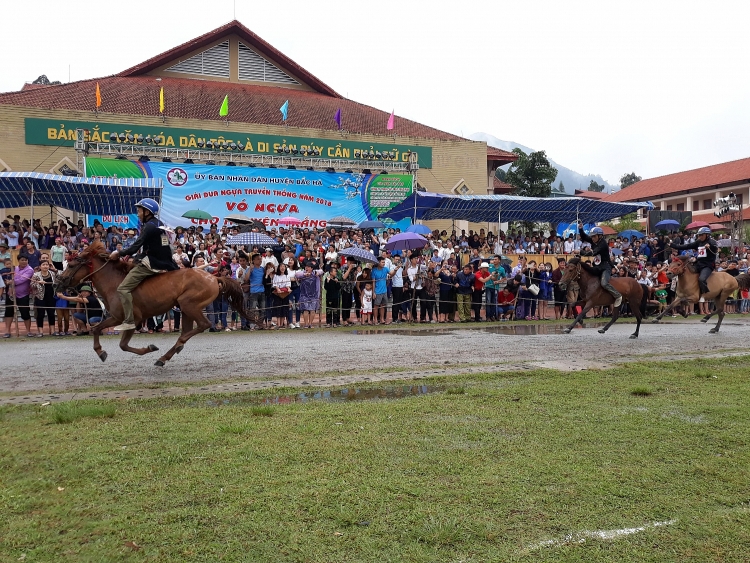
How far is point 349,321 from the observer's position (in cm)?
1894

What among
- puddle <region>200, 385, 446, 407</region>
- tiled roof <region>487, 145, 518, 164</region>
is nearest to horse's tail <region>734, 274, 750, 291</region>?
puddle <region>200, 385, 446, 407</region>

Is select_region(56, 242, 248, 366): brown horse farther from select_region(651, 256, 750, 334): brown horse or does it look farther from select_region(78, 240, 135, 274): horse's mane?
select_region(651, 256, 750, 334): brown horse

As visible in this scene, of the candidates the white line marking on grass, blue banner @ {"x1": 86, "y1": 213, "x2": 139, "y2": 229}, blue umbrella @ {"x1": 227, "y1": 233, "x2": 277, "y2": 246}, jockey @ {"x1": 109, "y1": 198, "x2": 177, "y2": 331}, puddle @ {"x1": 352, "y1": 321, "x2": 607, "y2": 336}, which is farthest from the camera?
blue banner @ {"x1": 86, "y1": 213, "x2": 139, "y2": 229}

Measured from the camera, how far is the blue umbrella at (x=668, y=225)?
35.5m

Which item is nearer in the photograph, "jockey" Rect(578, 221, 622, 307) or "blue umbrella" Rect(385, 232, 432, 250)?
"jockey" Rect(578, 221, 622, 307)

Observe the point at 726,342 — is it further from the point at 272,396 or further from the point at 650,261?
the point at 650,261

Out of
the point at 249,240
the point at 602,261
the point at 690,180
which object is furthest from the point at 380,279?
the point at 690,180

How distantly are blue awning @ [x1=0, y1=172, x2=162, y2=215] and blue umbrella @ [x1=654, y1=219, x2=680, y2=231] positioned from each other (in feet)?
90.3

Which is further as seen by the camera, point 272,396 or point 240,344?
point 240,344

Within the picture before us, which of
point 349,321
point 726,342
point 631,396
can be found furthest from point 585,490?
point 349,321

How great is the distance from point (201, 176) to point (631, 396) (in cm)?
2459

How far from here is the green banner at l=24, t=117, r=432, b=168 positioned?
104ft

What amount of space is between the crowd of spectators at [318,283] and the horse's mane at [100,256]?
5.03 metres

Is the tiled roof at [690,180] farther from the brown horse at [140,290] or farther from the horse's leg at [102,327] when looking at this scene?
the horse's leg at [102,327]
